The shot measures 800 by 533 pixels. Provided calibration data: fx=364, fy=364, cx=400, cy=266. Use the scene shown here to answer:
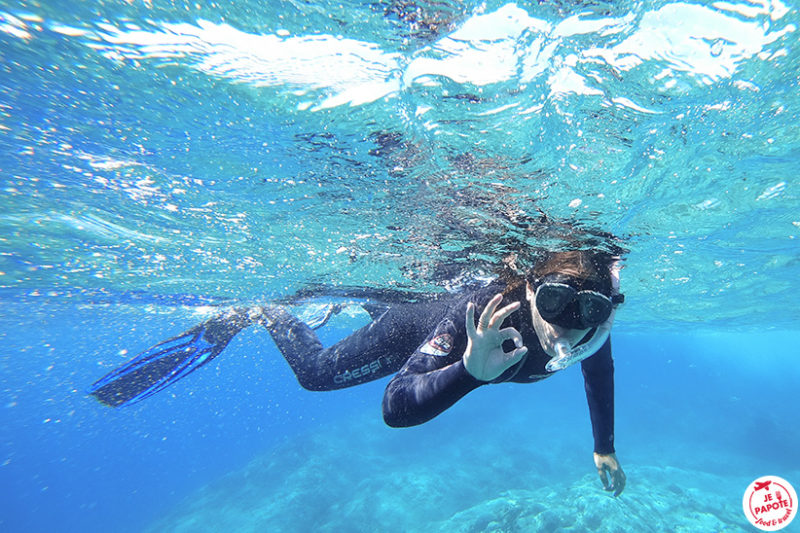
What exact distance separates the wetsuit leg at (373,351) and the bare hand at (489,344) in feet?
10.7

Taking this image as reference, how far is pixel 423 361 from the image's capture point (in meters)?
3.90

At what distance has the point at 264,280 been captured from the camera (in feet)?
46.0

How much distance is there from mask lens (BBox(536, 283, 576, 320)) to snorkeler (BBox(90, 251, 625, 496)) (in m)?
0.01

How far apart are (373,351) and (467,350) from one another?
3691 millimetres

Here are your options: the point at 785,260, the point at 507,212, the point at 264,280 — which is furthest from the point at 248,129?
the point at 785,260

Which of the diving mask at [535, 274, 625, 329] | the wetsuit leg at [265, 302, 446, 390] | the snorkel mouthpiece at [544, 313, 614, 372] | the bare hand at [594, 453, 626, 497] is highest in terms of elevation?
the diving mask at [535, 274, 625, 329]

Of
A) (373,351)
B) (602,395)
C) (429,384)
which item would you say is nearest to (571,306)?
(429,384)

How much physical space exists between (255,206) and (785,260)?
17505 millimetres

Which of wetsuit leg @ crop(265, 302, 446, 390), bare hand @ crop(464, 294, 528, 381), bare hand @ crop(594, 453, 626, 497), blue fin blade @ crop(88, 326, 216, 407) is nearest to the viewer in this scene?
bare hand @ crop(464, 294, 528, 381)

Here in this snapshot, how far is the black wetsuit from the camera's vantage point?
321cm

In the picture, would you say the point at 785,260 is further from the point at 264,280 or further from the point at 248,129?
the point at 264,280

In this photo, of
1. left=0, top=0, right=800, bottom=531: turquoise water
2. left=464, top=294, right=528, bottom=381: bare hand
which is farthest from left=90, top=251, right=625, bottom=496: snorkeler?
left=0, top=0, right=800, bottom=531: turquoise water

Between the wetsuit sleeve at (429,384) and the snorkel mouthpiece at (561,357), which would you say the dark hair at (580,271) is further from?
the wetsuit sleeve at (429,384)

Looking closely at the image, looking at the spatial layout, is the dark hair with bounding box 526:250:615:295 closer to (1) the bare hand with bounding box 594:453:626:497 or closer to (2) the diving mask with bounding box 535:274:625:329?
(2) the diving mask with bounding box 535:274:625:329
